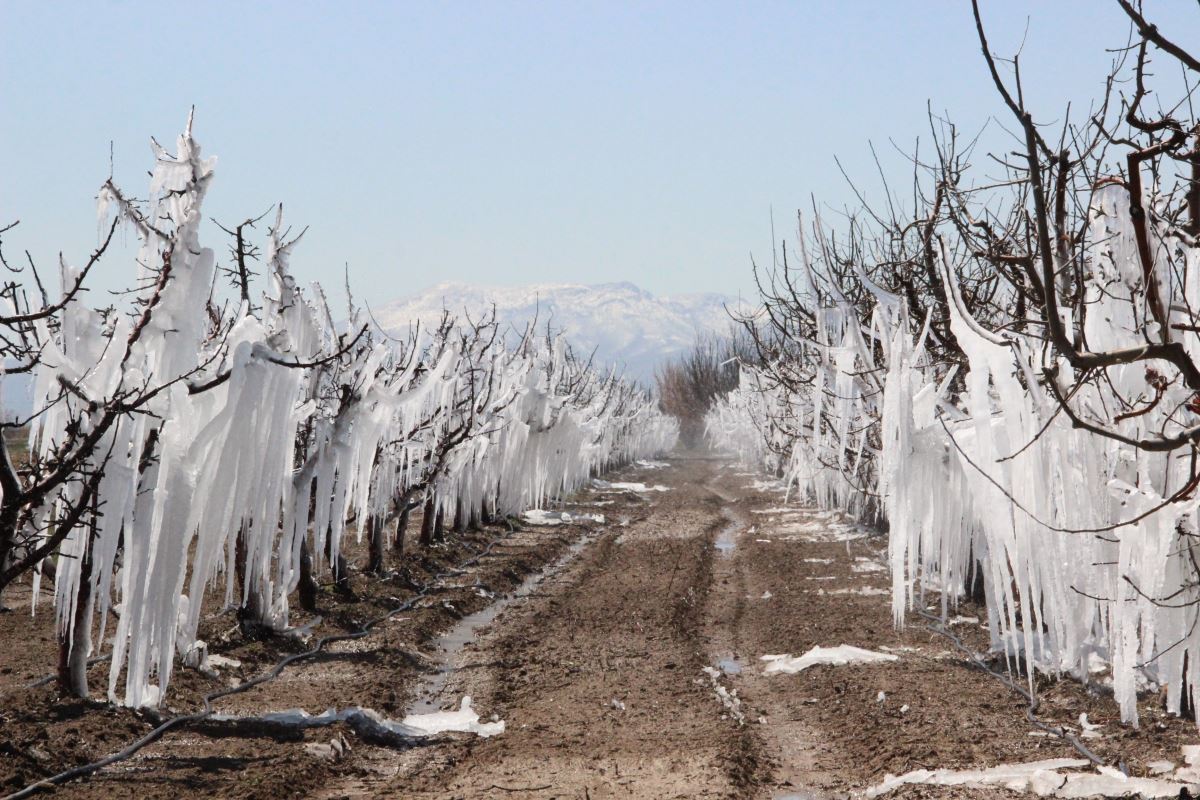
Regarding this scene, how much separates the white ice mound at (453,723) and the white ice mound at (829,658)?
2.88 m

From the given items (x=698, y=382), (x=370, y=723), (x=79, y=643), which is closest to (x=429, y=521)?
(x=370, y=723)

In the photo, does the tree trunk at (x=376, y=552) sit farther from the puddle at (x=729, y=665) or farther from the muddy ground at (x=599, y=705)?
the puddle at (x=729, y=665)

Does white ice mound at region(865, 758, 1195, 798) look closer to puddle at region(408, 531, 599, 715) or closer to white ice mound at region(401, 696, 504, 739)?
white ice mound at region(401, 696, 504, 739)

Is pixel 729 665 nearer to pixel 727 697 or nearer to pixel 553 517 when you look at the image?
pixel 727 697

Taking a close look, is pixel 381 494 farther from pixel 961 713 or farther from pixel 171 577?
pixel 961 713

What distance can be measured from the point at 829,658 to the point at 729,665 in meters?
0.91

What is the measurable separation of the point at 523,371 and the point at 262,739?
1434cm

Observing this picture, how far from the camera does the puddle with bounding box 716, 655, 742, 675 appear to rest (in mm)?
9405

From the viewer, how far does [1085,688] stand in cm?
764

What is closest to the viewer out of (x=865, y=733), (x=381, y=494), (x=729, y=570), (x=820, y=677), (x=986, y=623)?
(x=865, y=733)

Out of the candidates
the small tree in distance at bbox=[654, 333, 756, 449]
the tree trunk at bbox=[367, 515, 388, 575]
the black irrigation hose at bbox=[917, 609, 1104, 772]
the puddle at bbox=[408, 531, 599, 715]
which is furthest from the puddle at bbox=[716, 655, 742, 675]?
the small tree in distance at bbox=[654, 333, 756, 449]

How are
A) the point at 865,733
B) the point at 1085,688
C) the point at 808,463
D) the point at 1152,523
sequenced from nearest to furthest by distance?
1. the point at 1152,523
2. the point at 865,733
3. the point at 1085,688
4. the point at 808,463

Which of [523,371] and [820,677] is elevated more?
[523,371]

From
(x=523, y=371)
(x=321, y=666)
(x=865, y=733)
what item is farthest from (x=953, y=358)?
(x=523, y=371)
